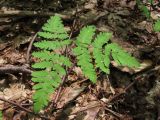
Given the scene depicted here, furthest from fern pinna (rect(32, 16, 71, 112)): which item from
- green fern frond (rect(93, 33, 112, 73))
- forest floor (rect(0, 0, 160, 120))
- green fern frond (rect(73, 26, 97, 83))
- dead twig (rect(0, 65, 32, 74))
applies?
dead twig (rect(0, 65, 32, 74))

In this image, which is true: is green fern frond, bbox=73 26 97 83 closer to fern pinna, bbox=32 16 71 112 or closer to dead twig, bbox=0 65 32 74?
fern pinna, bbox=32 16 71 112

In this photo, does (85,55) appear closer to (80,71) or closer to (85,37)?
(85,37)

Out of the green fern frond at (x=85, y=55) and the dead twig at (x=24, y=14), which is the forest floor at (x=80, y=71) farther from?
the green fern frond at (x=85, y=55)

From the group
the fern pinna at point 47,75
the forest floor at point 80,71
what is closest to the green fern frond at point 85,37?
the fern pinna at point 47,75

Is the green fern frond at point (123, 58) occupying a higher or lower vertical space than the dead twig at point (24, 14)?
lower

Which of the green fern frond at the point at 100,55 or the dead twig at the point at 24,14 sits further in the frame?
the dead twig at the point at 24,14

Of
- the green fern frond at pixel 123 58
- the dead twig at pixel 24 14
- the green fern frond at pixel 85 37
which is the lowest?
the green fern frond at pixel 123 58

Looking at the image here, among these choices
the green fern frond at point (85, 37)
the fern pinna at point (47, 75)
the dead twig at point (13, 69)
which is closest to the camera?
the fern pinna at point (47, 75)
